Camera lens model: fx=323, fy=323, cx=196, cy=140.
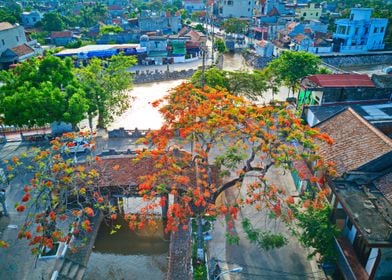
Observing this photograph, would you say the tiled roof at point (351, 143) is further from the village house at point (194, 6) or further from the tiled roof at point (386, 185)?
the village house at point (194, 6)

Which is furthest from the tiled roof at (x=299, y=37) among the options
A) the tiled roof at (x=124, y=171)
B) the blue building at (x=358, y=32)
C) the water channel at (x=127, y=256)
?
the water channel at (x=127, y=256)

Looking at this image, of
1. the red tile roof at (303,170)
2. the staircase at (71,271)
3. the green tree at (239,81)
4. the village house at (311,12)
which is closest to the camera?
the staircase at (71,271)

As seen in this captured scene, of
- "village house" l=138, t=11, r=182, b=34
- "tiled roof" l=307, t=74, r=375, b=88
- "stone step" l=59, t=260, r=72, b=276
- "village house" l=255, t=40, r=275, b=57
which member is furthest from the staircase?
"village house" l=138, t=11, r=182, b=34

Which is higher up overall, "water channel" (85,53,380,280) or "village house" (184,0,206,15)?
"village house" (184,0,206,15)

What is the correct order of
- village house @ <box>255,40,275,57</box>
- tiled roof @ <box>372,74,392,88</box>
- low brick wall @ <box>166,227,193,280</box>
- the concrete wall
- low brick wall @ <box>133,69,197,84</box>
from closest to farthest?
low brick wall @ <box>166,227,193,280</box>, tiled roof @ <box>372,74,392,88</box>, low brick wall @ <box>133,69,197,84</box>, the concrete wall, village house @ <box>255,40,275,57</box>

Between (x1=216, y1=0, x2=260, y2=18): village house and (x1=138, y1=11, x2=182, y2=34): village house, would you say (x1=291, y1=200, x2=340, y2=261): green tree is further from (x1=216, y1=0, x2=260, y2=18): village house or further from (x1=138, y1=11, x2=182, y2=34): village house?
(x1=216, y1=0, x2=260, y2=18): village house

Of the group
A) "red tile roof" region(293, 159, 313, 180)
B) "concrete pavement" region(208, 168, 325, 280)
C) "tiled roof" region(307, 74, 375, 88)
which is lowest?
"concrete pavement" region(208, 168, 325, 280)

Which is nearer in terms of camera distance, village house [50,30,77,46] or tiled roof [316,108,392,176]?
tiled roof [316,108,392,176]

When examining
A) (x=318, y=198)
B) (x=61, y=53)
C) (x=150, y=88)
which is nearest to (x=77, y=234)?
(x=318, y=198)
